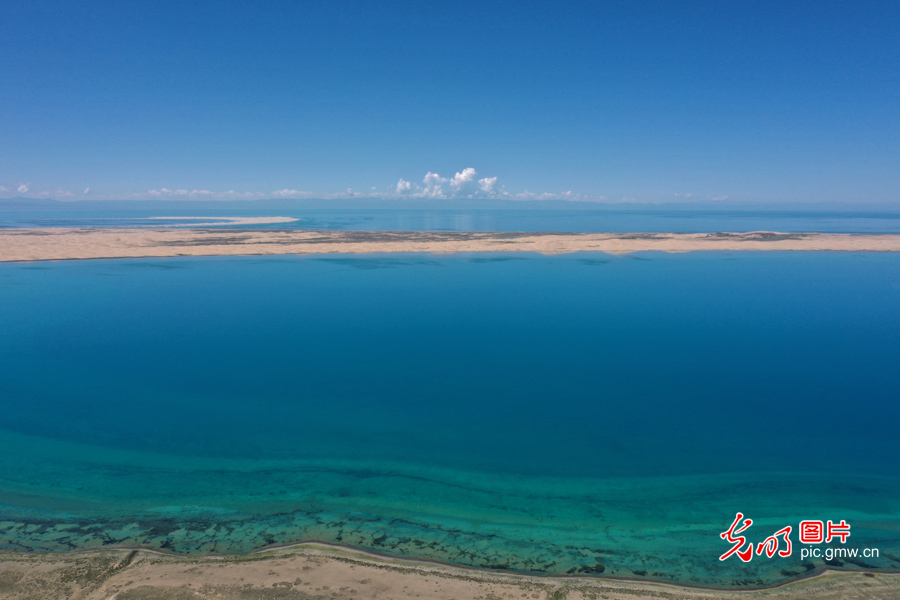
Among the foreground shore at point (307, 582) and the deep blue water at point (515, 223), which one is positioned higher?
the deep blue water at point (515, 223)

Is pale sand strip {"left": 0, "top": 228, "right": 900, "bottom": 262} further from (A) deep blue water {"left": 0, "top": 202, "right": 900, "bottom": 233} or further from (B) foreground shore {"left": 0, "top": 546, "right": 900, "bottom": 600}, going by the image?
(B) foreground shore {"left": 0, "top": 546, "right": 900, "bottom": 600}

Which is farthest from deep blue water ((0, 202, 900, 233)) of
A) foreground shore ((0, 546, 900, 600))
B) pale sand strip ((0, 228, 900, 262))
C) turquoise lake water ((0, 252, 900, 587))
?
foreground shore ((0, 546, 900, 600))

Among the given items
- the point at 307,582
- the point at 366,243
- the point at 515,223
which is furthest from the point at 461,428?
the point at 515,223

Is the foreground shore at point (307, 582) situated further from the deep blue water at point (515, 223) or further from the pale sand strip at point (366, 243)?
the deep blue water at point (515, 223)

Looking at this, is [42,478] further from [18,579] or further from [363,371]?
[363,371]

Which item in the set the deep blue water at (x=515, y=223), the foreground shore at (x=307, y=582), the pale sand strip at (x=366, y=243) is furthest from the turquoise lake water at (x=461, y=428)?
the deep blue water at (x=515, y=223)
